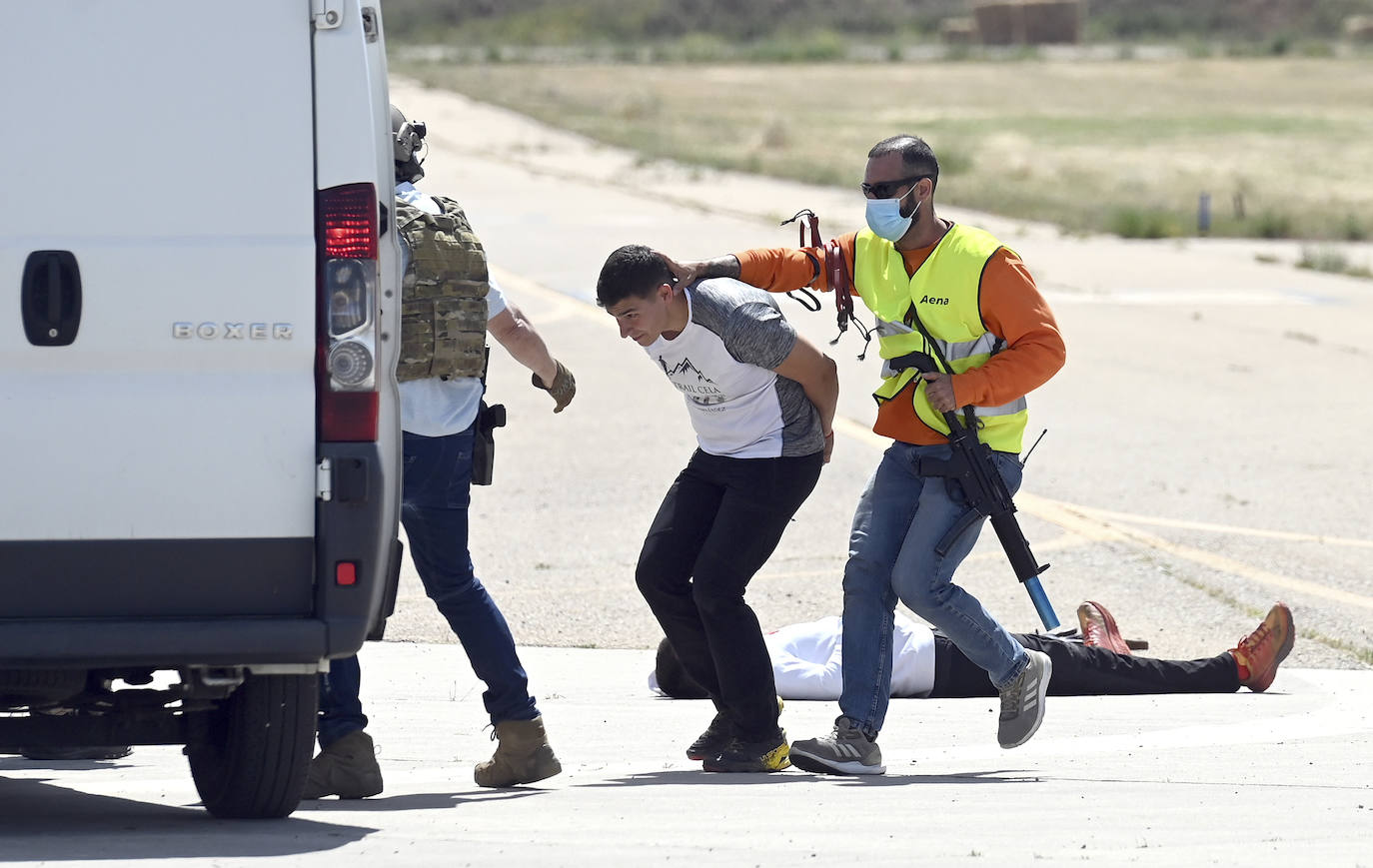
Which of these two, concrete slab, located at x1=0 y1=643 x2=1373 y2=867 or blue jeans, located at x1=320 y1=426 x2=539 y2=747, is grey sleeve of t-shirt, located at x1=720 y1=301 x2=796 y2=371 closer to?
blue jeans, located at x1=320 y1=426 x2=539 y2=747

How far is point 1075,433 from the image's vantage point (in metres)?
13.8

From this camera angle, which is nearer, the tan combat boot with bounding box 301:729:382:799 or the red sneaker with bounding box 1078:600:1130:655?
the tan combat boot with bounding box 301:729:382:799

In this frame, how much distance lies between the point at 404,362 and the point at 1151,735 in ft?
8.90

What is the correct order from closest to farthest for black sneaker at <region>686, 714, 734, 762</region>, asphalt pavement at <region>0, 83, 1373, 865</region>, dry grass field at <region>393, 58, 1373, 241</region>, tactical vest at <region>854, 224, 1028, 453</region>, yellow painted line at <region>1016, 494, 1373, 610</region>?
asphalt pavement at <region>0, 83, 1373, 865</region>, tactical vest at <region>854, 224, 1028, 453</region>, black sneaker at <region>686, 714, 734, 762</region>, yellow painted line at <region>1016, 494, 1373, 610</region>, dry grass field at <region>393, 58, 1373, 241</region>

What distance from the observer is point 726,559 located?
19.6 ft

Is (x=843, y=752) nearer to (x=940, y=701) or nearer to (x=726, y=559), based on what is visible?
(x=726, y=559)

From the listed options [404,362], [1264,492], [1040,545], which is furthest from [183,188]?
[1264,492]

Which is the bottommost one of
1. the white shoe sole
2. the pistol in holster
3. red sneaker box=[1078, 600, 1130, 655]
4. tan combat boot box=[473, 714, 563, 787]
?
red sneaker box=[1078, 600, 1130, 655]

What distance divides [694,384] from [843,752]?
1128 millimetres

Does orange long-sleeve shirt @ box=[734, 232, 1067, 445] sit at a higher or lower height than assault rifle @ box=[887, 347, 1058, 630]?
higher

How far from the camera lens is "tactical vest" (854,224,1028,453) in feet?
19.4

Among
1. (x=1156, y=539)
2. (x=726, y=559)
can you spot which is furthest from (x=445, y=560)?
(x=1156, y=539)

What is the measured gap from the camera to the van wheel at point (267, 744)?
502 centimetres

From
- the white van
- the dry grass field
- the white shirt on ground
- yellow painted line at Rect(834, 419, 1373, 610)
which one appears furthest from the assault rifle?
the dry grass field
